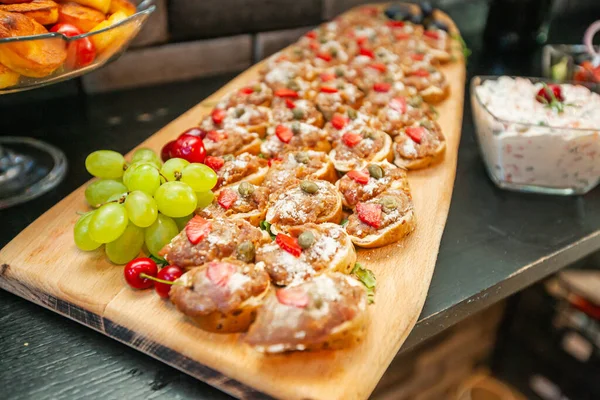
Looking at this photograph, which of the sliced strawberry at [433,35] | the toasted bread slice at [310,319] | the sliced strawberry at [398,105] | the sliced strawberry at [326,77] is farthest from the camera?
the sliced strawberry at [433,35]

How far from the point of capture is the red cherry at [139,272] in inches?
55.9

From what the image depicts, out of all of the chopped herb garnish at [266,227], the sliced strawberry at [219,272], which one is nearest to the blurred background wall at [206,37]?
the chopped herb garnish at [266,227]

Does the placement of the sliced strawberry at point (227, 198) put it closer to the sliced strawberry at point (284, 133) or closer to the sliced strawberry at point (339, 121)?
the sliced strawberry at point (284, 133)

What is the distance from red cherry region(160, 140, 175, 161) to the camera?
1851 millimetres

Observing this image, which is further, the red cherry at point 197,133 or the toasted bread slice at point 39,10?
the red cherry at point 197,133

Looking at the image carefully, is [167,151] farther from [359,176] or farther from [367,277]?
[367,277]

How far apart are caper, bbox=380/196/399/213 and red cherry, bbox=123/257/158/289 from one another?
2.16ft

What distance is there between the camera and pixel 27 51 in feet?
4.72

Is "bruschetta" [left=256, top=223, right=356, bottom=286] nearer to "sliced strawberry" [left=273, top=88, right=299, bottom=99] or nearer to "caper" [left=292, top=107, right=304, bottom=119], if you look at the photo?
"caper" [left=292, top=107, right=304, bottom=119]

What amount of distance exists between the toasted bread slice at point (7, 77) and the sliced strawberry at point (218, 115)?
69 cm

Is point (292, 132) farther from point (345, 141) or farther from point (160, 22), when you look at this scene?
point (160, 22)

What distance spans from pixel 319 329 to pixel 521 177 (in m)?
1.22

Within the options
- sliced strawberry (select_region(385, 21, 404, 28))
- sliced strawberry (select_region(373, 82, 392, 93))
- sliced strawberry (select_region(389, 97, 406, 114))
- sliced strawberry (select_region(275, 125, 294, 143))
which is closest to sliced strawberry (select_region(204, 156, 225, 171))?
sliced strawberry (select_region(275, 125, 294, 143))

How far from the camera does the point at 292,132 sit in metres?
1.96
